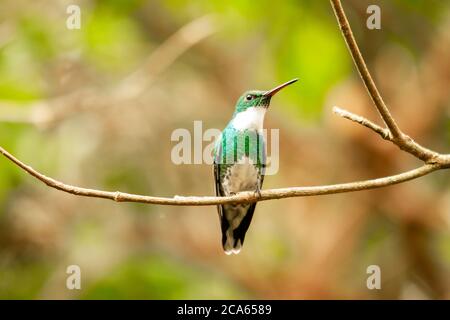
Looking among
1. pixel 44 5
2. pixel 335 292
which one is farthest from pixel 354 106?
pixel 44 5

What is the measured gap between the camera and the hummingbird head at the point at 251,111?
→ 3.80 meters

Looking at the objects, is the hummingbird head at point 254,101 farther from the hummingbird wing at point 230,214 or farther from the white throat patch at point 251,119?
the hummingbird wing at point 230,214

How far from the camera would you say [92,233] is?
7312 millimetres

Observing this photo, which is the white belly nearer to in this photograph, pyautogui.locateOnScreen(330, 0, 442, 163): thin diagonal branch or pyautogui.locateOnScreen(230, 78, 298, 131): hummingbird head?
pyautogui.locateOnScreen(230, 78, 298, 131): hummingbird head

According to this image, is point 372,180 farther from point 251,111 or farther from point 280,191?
point 251,111

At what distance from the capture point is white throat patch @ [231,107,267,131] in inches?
150

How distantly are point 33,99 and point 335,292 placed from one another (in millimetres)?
2809

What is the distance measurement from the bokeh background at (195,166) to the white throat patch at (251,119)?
1.78ft

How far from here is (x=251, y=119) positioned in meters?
3.84

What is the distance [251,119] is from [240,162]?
24cm

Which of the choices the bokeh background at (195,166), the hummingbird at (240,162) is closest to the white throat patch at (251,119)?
the hummingbird at (240,162)

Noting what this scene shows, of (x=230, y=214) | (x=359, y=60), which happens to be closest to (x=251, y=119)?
(x=230, y=214)

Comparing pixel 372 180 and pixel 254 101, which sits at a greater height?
pixel 254 101
